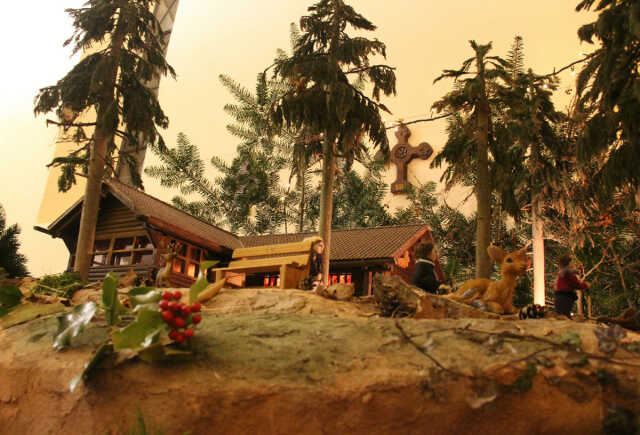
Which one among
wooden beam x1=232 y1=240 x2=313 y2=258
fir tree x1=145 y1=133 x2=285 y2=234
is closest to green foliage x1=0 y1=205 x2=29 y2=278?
wooden beam x1=232 y1=240 x2=313 y2=258

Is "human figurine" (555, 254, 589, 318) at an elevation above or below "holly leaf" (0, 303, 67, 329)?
above

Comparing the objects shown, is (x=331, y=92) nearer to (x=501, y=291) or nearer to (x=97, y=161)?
(x=97, y=161)

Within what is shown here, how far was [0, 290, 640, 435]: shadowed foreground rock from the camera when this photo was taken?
356cm

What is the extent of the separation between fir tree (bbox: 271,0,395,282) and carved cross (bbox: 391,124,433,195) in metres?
6.34

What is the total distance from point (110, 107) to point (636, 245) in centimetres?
1458

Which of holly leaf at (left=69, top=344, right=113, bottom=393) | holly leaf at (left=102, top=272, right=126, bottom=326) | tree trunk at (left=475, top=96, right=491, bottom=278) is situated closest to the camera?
holly leaf at (left=69, top=344, right=113, bottom=393)

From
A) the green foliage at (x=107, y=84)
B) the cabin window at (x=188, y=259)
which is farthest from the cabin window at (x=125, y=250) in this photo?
the green foliage at (x=107, y=84)

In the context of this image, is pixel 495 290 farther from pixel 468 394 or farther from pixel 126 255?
pixel 126 255

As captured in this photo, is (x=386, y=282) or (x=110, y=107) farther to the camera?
(x=110, y=107)

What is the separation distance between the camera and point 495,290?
21.1ft

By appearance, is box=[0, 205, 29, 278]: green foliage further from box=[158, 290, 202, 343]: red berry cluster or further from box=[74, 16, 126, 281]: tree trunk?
box=[158, 290, 202, 343]: red berry cluster

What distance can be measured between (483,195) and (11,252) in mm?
11160

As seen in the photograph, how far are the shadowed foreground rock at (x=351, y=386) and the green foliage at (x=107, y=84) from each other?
8.55 meters

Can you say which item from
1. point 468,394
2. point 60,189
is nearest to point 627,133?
point 468,394
